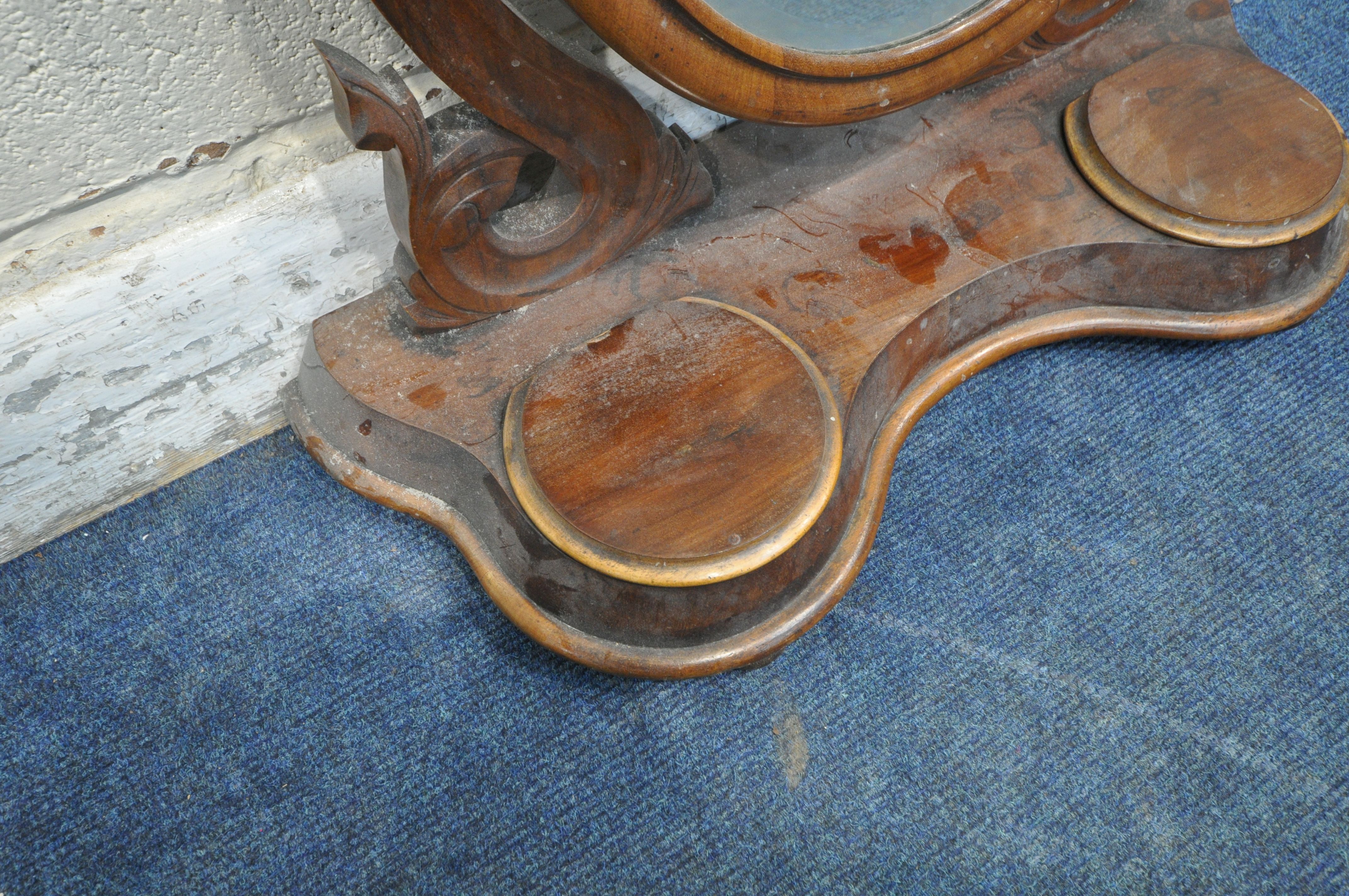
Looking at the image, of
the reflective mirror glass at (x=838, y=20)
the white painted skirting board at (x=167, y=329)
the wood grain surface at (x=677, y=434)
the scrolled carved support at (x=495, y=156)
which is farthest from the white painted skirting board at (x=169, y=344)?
the reflective mirror glass at (x=838, y=20)

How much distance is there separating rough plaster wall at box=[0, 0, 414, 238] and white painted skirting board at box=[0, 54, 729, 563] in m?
0.03

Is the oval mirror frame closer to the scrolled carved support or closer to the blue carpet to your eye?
the scrolled carved support

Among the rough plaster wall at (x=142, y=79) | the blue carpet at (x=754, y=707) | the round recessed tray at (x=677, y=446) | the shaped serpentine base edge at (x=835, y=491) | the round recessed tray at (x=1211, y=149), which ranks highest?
the rough plaster wall at (x=142, y=79)

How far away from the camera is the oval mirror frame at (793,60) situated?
0.65m

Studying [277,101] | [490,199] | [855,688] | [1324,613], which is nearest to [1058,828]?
[855,688]

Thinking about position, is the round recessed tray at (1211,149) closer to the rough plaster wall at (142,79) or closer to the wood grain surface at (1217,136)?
the wood grain surface at (1217,136)

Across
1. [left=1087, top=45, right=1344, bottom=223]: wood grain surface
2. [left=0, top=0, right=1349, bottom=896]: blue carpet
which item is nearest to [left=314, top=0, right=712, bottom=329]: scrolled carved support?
[left=0, top=0, right=1349, bottom=896]: blue carpet

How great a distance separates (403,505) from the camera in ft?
2.96

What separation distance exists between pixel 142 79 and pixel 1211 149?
0.92 m

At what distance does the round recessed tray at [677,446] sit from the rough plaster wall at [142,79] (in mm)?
294

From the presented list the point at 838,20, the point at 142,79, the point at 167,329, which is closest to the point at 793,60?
the point at 838,20

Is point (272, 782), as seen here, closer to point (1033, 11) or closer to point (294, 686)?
point (294, 686)

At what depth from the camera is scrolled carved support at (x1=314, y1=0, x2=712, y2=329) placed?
25.7 inches

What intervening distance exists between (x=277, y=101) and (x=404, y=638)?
18.6 inches
